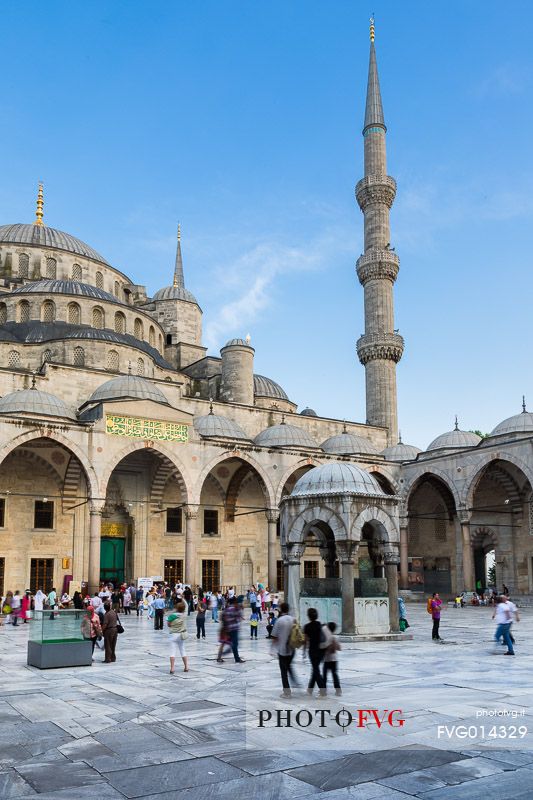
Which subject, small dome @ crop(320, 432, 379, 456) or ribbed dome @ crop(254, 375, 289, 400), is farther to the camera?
ribbed dome @ crop(254, 375, 289, 400)

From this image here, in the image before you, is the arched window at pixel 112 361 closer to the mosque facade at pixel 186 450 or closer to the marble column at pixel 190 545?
the mosque facade at pixel 186 450

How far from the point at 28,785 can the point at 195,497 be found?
19034 millimetres

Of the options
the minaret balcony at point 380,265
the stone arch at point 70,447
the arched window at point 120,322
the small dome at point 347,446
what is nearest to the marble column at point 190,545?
the stone arch at point 70,447

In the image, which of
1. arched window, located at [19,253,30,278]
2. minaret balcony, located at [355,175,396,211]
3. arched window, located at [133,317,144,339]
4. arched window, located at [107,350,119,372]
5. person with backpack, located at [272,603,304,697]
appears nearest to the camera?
person with backpack, located at [272,603,304,697]

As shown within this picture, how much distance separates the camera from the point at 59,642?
10.1 m

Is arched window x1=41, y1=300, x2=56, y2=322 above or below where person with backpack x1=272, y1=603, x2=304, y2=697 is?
above

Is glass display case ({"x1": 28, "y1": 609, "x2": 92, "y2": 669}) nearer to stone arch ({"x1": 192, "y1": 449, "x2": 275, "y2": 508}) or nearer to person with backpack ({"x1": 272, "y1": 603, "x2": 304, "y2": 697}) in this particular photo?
person with backpack ({"x1": 272, "y1": 603, "x2": 304, "y2": 697})

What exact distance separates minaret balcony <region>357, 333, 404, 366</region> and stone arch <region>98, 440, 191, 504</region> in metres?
13.9

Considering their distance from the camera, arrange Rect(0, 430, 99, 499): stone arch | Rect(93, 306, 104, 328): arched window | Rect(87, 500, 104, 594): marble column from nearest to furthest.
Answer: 1. Rect(0, 430, 99, 499): stone arch
2. Rect(87, 500, 104, 594): marble column
3. Rect(93, 306, 104, 328): arched window

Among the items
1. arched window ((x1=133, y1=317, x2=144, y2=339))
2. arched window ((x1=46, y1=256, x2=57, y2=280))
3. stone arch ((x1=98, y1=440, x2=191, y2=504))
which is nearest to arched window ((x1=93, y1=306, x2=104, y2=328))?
arched window ((x1=133, y1=317, x2=144, y2=339))

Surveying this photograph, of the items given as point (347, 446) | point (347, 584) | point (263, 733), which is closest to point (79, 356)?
point (347, 446)

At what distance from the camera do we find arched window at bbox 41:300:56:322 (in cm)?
2844

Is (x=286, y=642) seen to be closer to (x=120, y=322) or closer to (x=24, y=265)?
(x=120, y=322)

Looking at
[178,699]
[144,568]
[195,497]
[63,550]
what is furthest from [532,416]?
[178,699]
